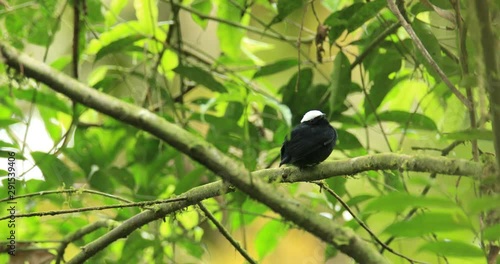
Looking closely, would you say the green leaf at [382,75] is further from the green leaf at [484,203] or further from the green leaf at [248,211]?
the green leaf at [484,203]

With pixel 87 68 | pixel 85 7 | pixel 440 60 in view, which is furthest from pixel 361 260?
pixel 87 68

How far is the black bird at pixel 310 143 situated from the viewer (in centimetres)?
142

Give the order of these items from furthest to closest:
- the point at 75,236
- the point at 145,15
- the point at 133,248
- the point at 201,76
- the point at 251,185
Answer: the point at 145,15
the point at 201,76
the point at 133,248
the point at 75,236
the point at 251,185

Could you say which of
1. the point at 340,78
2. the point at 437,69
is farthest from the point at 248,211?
the point at 437,69

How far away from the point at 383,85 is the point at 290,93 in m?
0.30

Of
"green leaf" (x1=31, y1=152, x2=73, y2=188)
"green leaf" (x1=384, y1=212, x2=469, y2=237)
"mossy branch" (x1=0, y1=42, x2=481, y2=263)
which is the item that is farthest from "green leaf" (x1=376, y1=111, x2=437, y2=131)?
"green leaf" (x1=384, y1=212, x2=469, y2=237)

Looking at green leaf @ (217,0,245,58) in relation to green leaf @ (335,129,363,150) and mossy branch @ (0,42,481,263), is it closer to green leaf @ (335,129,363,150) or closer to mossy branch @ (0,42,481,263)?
green leaf @ (335,129,363,150)

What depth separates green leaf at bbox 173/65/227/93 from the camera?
1908mm

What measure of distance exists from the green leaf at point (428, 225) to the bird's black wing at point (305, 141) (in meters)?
0.73

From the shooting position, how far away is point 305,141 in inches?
58.6

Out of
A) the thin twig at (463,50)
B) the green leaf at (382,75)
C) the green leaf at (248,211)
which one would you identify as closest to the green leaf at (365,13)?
the green leaf at (382,75)

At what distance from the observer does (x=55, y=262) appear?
5.02ft

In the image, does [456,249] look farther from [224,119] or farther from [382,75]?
[224,119]

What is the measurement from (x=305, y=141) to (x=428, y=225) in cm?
84
